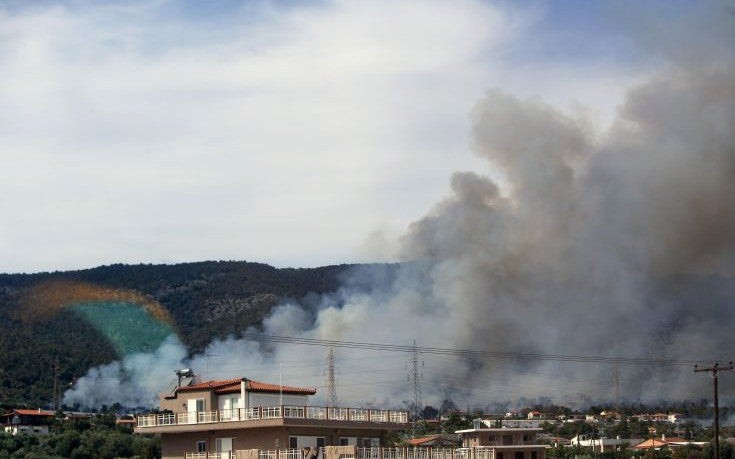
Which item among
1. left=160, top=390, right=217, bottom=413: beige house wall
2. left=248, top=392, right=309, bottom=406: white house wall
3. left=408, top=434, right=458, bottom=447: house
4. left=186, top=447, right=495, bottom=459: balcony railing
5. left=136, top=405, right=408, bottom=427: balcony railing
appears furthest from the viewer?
left=408, top=434, right=458, bottom=447: house

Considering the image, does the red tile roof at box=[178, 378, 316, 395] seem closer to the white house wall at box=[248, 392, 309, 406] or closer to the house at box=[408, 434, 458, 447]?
the white house wall at box=[248, 392, 309, 406]

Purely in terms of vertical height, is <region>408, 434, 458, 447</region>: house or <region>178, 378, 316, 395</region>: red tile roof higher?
<region>178, 378, 316, 395</region>: red tile roof

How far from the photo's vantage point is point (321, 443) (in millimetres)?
86875

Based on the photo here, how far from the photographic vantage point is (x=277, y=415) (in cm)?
8381

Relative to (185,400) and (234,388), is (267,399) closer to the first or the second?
(234,388)

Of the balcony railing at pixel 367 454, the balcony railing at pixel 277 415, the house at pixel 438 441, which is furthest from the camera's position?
the house at pixel 438 441

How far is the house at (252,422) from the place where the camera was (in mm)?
84375

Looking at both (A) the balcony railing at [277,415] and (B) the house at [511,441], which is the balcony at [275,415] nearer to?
(A) the balcony railing at [277,415]

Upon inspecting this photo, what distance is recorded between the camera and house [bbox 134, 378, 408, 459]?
8438cm


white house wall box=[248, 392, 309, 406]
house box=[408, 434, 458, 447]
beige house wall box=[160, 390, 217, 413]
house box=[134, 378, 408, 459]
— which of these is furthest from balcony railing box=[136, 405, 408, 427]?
house box=[408, 434, 458, 447]

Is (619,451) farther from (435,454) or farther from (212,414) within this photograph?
(212,414)

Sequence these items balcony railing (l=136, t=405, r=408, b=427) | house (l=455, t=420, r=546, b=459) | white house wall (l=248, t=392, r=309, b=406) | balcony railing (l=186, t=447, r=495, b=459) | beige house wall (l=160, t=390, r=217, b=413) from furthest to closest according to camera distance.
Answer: house (l=455, t=420, r=546, b=459)
beige house wall (l=160, t=390, r=217, b=413)
white house wall (l=248, t=392, r=309, b=406)
balcony railing (l=136, t=405, r=408, b=427)
balcony railing (l=186, t=447, r=495, b=459)

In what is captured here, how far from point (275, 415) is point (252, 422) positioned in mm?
1605

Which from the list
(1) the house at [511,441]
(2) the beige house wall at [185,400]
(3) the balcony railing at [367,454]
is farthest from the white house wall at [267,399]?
(1) the house at [511,441]
